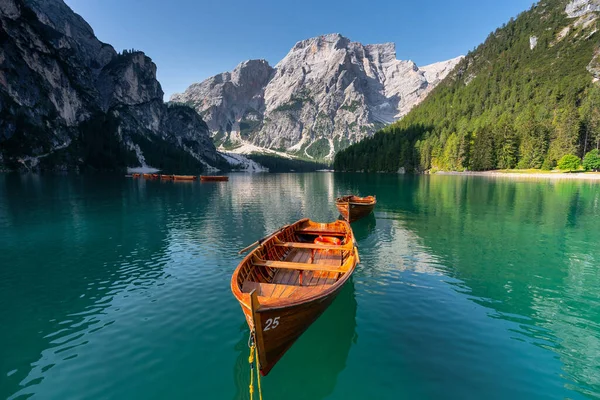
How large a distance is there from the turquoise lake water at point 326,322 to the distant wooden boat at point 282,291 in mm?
1570

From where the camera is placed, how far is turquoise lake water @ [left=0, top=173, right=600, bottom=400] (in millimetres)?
9148

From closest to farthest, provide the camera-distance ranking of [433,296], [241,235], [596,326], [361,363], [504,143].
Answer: [361,363] < [596,326] < [433,296] < [241,235] < [504,143]

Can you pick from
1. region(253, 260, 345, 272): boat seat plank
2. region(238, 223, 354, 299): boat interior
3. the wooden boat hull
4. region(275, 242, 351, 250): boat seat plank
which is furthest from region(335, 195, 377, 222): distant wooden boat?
the wooden boat hull

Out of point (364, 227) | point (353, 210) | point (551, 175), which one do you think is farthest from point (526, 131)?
point (364, 227)

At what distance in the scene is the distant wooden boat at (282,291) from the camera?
8336 mm

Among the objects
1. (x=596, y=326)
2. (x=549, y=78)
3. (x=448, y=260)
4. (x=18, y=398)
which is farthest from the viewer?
(x=549, y=78)

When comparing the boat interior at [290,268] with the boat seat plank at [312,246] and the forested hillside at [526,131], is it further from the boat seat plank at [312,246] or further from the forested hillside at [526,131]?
the forested hillside at [526,131]

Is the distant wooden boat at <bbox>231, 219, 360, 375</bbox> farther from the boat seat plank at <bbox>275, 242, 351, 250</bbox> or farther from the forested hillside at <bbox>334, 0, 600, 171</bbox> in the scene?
the forested hillside at <bbox>334, 0, 600, 171</bbox>

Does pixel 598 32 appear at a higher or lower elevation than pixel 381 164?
higher

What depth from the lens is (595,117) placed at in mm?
117500

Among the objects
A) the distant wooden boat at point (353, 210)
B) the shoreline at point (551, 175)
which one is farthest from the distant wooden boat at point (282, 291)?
the shoreline at point (551, 175)

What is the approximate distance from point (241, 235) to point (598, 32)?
298 meters

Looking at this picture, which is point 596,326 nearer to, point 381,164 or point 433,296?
point 433,296

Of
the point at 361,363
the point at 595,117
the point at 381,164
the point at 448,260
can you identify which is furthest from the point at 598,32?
the point at 361,363
